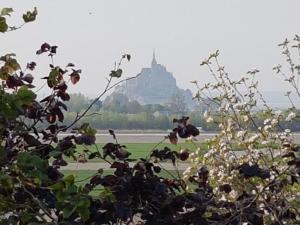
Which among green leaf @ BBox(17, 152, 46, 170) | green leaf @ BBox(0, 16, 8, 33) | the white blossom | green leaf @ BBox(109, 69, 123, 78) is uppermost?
green leaf @ BBox(0, 16, 8, 33)

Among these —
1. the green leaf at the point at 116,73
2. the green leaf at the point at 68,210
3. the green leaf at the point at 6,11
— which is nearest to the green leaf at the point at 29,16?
the green leaf at the point at 6,11

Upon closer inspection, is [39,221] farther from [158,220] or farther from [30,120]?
[30,120]

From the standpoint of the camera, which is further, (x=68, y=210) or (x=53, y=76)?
(x=53, y=76)

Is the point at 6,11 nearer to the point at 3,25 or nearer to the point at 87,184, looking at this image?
the point at 3,25

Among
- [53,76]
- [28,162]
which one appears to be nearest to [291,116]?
[53,76]

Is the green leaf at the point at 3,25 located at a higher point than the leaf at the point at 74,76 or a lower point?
higher

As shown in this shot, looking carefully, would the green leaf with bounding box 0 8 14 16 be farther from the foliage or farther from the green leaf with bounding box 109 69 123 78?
the green leaf with bounding box 109 69 123 78

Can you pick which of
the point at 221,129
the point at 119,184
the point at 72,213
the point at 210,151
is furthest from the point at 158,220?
the point at 221,129

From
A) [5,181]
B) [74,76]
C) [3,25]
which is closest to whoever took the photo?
[5,181]

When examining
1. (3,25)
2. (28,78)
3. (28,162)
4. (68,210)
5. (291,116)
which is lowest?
→ (68,210)

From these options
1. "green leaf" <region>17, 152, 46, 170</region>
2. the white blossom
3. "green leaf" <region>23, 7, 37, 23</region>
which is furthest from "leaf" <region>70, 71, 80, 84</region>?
the white blossom

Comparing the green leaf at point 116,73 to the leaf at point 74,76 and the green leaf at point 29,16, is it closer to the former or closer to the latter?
the leaf at point 74,76

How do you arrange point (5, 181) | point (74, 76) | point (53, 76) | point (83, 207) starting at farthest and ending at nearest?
1. point (74, 76)
2. point (53, 76)
3. point (5, 181)
4. point (83, 207)

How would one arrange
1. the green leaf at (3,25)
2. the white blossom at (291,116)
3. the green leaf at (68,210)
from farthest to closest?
the white blossom at (291,116) → the green leaf at (3,25) → the green leaf at (68,210)
